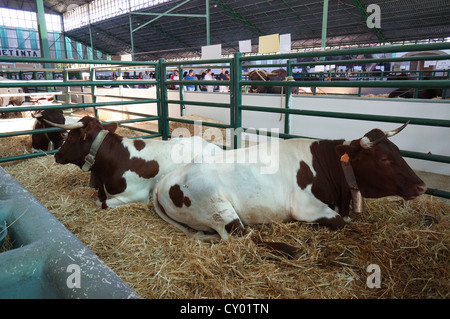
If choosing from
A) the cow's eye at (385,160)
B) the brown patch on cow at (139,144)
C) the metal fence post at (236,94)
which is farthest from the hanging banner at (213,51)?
the cow's eye at (385,160)

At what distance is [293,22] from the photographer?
21.5 meters

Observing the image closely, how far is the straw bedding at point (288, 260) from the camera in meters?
1.84

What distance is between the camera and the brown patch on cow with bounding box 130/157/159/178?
3.33 m

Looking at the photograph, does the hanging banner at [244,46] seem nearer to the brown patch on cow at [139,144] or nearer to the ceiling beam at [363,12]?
the brown patch on cow at [139,144]

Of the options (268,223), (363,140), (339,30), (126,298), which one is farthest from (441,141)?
(339,30)

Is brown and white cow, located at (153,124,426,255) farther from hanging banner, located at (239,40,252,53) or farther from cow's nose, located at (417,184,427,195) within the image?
hanging banner, located at (239,40,252,53)

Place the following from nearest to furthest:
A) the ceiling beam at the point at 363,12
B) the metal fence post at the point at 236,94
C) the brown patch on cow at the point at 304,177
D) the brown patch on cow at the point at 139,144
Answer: the brown patch on cow at the point at 304,177 < the brown patch on cow at the point at 139,144 < the metal fence post at the point at 236,94 < the ceiling beam at the point at 363,12

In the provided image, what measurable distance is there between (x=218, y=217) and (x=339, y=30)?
2244 centimetres

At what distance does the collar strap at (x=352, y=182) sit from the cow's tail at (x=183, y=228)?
1.10m

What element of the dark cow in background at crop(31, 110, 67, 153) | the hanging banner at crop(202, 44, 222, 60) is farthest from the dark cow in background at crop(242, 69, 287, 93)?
the dark cow in background at crop(31, 110, 67, 153)

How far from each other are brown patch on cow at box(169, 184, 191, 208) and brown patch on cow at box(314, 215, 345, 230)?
3.45 feet

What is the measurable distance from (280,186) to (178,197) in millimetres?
843

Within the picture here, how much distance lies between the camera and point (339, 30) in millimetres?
21578

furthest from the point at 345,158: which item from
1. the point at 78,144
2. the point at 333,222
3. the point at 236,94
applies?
the point at 78,144
